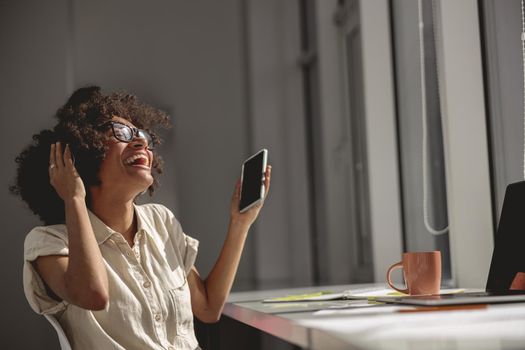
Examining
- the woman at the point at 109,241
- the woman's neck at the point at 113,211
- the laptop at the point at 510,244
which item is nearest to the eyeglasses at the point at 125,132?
the woman at the point at 109,241

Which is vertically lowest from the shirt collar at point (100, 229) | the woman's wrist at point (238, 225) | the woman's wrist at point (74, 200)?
the woman's wrist at point (238, 225)

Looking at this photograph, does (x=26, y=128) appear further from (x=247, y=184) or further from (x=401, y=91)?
(x=247, y=184)

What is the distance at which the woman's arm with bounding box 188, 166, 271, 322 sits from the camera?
1792 mm

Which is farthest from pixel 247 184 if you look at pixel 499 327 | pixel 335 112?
pixel 335 112

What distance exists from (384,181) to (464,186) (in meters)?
0.86

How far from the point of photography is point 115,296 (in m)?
1.52

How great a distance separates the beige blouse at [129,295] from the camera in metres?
1.49

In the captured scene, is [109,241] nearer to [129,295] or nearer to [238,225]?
[129,295]

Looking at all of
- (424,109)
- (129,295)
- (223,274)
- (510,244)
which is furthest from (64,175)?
(424,109)

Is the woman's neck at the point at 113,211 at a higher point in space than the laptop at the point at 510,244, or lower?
higher

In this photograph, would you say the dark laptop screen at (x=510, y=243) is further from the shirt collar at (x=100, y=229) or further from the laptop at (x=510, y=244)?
the shirt collar at (x=100, y=229)

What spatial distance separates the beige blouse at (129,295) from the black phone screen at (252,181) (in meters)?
0.23

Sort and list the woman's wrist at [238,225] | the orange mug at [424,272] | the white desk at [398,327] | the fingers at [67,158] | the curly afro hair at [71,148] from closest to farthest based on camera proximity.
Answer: the white desk at [398,327], the orange mug at [424,272], the fingers at [67,158], the curly afro hair at [71,148], the woman's wrist at [238,225]

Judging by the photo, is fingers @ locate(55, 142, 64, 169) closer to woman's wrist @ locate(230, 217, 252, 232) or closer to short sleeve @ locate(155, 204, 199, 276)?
short sleeve @ locate(155, 204, 199, 276)
